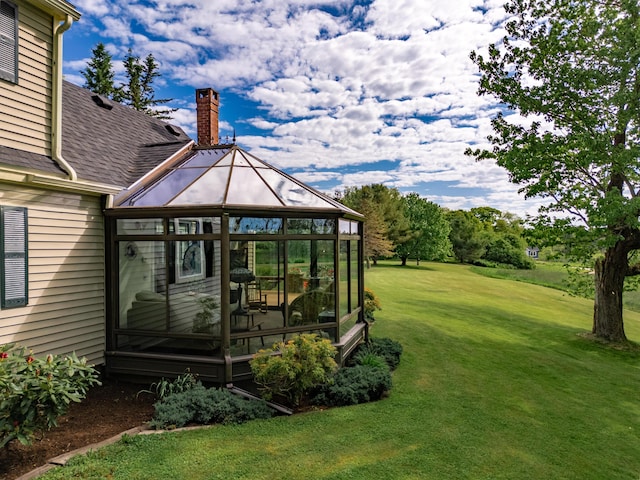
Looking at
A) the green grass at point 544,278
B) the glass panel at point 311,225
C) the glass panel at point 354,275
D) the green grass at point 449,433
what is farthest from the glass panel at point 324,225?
the green grass at point 544,278

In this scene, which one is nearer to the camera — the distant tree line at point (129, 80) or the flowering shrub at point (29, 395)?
the flowering shrub at point (29, 395)

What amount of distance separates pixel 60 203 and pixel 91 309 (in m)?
1.89

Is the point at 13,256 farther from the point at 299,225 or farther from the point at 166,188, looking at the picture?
the point at 299,225

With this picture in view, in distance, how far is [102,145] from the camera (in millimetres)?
7828

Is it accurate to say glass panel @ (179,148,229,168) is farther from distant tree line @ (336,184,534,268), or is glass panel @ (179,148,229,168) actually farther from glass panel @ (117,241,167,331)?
distant tree line @ (336,184,534,268)

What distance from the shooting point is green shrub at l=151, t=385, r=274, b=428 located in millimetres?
4860

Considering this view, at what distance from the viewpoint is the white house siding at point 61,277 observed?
5.30 m

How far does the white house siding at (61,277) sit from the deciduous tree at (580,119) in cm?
1154

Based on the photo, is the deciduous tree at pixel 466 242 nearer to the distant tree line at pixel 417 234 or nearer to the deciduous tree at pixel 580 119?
the distant tree line at pixel 417 234

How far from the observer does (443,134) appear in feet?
56.7

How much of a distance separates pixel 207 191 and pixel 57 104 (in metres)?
2.75

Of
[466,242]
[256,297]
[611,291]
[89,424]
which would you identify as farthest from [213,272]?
[466,242]

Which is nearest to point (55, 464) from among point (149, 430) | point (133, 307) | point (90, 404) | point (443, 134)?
point (149, 430)

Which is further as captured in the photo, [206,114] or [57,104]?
[206,114]
